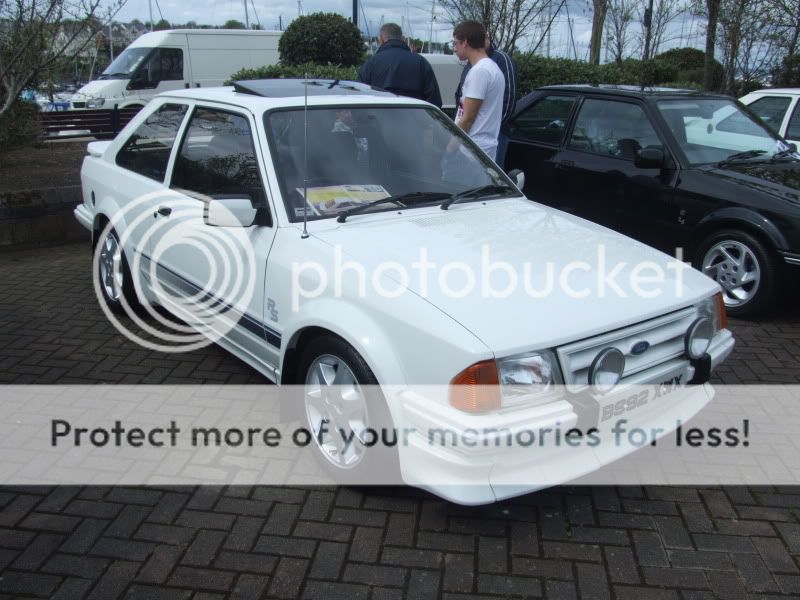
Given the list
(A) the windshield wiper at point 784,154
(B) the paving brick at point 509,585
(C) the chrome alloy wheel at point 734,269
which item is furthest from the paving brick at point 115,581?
(A) the windshield wiper at point 784,154

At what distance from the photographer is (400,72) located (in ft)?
22.7

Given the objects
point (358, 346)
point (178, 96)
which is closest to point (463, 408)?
point (358, 346)

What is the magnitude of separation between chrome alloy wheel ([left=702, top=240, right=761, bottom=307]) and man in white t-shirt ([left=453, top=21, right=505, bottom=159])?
205 cm

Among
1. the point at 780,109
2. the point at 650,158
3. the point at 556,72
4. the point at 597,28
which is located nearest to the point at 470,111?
the point at 650,158

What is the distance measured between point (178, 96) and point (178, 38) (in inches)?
552

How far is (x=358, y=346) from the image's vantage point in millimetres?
2885

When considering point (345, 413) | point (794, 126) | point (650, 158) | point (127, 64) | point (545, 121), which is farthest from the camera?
point (127, 64)

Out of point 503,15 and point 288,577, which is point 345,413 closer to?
point 288,577

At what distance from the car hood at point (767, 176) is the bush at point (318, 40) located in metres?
8.32

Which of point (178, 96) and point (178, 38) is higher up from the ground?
point (178, 38)

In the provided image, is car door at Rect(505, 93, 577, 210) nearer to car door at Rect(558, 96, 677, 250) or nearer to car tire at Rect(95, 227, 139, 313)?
car door at Rect(558, 96, 677, 250)

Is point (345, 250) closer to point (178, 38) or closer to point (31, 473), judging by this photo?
point (31, 473)

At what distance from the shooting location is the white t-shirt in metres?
6.07

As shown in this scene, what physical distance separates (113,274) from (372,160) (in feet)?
7.89
